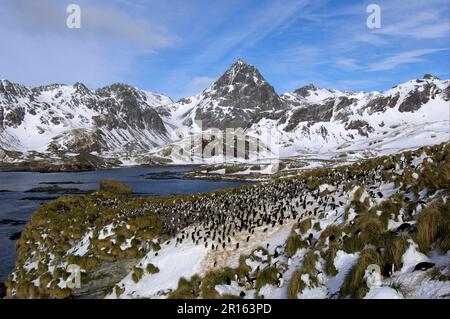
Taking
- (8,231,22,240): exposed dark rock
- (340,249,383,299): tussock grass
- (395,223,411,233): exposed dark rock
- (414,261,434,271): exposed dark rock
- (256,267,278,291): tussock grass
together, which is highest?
(395,223,411,233): exposed dark rock

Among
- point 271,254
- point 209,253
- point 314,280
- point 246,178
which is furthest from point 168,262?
point 246,178

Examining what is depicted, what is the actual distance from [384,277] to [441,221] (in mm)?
2600

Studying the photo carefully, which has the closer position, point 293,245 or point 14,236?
point 293,245

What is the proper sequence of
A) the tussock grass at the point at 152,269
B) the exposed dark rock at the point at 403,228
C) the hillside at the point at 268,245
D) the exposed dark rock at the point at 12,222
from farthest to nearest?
the exposed dark rock at the point at 12,222
the tussock grass at the point at 152,269
the exposed dark rock at the point at 403,228
the hillside at the point at 268,245

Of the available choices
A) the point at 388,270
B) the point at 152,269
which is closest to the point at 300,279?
the point at 388,270

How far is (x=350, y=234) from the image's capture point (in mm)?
14047

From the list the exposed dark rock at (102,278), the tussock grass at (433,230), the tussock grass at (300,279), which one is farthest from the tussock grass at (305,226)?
the exposed dark rock at (102,278)

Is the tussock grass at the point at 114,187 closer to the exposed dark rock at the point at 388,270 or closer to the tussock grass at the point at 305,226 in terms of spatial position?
the tussock grass at the point at 305,226

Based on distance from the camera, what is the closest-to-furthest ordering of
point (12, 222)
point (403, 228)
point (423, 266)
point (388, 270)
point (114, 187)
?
1. point (423, 266)
2. point (388, 270)
3. point (403, 228)
4. point (12, 222)
5. point (114, 187)

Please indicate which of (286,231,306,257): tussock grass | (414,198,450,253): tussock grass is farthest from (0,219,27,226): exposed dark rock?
(414,198,450,253): tussock grass

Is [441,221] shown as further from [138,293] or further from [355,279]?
[138,293]

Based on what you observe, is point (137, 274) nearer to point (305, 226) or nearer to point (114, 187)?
point (305, 226)

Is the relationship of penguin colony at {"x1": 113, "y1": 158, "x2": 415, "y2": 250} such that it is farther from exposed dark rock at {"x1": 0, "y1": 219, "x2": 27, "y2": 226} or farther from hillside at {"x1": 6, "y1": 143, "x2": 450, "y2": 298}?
exposed dark rock at {"x1": 0, "y1": 219, "x2": 27, "y2": 226}

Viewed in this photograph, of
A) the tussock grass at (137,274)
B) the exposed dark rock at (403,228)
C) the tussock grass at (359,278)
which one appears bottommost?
the tussock grass at (137,274)
